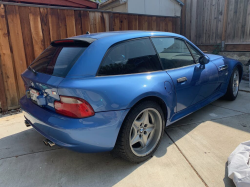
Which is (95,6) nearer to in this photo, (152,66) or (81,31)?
(81,31)

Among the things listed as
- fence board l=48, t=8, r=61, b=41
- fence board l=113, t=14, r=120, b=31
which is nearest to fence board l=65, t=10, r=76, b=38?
fence board l=48, t=8, r=61, b=41

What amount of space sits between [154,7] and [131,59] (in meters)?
6.06

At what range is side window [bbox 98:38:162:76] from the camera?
216 centimetres

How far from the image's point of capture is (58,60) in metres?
2.29

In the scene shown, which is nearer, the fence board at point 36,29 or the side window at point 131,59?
the side window at point 131,59

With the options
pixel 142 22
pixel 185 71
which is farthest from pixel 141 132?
pixel 142 22

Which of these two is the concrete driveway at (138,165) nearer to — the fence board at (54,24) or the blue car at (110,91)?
the blue car at (110,91)

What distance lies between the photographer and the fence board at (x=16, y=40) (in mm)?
3881

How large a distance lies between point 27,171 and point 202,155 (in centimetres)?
219

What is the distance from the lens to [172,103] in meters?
2.66

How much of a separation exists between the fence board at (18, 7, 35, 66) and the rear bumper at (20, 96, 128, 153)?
264 cm

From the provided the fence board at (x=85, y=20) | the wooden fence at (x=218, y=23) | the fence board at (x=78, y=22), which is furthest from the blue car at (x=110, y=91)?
the wooden fence at (x=218, y=23)

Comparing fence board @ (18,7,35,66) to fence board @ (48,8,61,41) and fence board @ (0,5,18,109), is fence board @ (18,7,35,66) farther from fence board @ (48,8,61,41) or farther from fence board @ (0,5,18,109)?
fence board @ (48,8,61,41)

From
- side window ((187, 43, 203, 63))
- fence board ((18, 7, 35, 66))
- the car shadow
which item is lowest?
the car shadow
